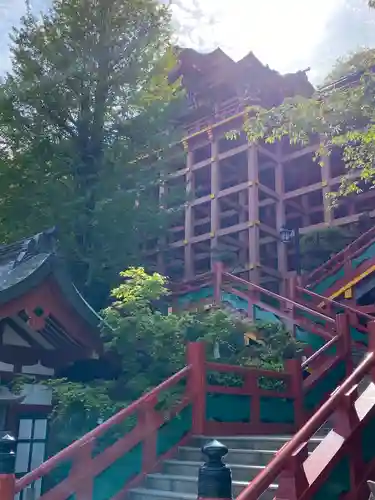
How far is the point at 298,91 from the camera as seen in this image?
19531mm

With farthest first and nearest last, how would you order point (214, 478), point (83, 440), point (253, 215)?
point (253, 215)
point (83, 440)
point (214, 478)

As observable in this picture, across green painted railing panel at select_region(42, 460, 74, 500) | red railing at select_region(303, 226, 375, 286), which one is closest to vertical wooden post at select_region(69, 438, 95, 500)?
green painted railing panel at select_region(42, 460, 74, 500)

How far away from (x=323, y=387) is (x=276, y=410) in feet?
4.34

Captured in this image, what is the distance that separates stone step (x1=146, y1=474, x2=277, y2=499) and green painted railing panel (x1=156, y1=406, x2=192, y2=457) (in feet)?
1.38

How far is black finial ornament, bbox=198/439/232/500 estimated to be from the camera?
305cm

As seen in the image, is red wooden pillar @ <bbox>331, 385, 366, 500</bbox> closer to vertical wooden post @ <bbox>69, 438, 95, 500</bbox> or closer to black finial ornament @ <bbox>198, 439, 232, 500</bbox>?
black finial ornament @ <bbox>198, 439, 232, 500</bbox>

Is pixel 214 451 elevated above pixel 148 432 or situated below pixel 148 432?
above

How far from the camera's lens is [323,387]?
846 centimetres

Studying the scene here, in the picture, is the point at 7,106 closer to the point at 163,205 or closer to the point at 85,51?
the point at 85,51

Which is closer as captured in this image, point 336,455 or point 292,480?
point 292,480

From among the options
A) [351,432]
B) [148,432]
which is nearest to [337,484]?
[351,432]

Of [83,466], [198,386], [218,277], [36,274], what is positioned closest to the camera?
[83,466]

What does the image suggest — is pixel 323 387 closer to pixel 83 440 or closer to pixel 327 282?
pixel 83 440

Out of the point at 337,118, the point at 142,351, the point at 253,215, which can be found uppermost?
the point at 253,215
